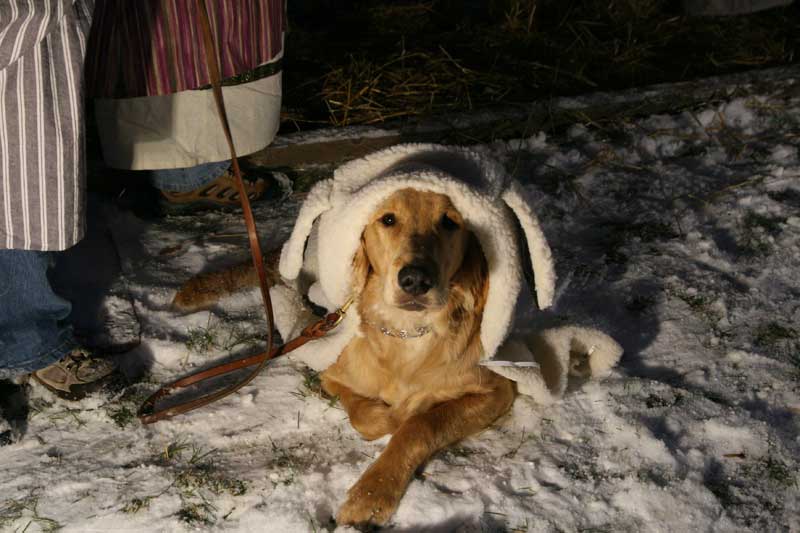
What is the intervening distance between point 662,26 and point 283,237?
3.22m

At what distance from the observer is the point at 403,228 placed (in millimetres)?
2367

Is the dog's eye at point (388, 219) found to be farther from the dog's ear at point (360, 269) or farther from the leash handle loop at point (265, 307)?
the leash handle loop at point (265, 307)

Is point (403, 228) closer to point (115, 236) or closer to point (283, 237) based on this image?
point (283, 237)

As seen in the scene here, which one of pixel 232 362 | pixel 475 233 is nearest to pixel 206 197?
pixel 232 362

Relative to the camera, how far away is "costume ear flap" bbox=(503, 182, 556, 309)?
7.87ft

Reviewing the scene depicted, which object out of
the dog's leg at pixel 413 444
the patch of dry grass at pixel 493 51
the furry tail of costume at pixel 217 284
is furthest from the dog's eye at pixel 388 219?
the patch of dry grass at pixel 493 51

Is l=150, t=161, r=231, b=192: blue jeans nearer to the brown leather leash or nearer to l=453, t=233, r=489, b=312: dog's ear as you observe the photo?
the brown leather leash

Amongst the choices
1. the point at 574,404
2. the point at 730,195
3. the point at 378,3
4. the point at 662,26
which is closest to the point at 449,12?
the point at 378,3

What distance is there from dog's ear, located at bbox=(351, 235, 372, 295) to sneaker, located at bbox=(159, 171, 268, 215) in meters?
1.46

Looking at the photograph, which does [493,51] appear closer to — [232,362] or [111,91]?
[111,91]

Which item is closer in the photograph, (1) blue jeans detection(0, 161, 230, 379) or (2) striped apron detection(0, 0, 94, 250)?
(2) striped apron detection(0, 0, 94, 250)

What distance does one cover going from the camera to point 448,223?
95.3 inches

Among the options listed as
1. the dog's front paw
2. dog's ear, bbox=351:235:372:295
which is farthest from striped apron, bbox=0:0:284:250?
the dog's front paw

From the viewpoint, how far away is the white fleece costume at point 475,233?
7.65ft
